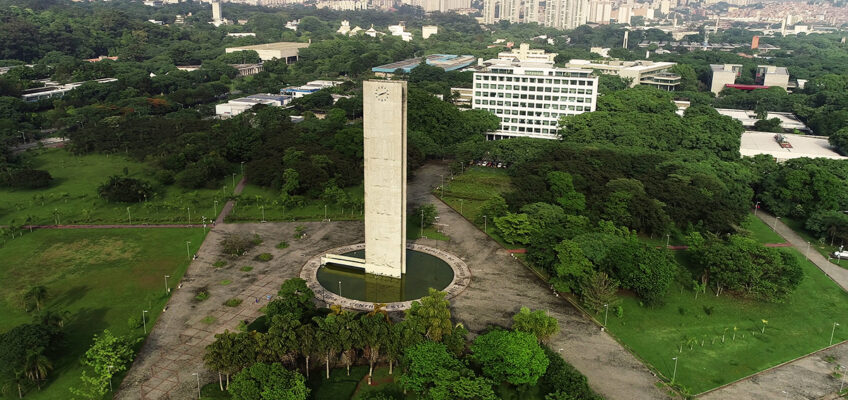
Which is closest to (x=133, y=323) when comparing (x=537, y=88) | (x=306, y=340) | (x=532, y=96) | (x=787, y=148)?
(x=306, y=340)

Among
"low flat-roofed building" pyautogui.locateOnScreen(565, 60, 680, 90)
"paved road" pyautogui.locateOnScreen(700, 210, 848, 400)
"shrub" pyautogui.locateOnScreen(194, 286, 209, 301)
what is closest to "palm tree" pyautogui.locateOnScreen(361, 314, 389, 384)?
"shrub" pyautogui.locateOnScreen(194, 286, 209, 301)

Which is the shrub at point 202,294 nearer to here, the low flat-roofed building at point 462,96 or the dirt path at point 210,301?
the dirt path at point 210,301

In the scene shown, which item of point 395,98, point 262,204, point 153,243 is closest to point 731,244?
point 395,98

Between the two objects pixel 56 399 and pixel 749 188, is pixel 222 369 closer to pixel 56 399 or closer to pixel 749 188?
pixel 56 399

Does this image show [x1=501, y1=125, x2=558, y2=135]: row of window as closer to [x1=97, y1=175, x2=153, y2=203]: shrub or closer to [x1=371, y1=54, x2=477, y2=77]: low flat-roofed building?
[x1=97, y1=175, x2=153, y2=203]: shrub

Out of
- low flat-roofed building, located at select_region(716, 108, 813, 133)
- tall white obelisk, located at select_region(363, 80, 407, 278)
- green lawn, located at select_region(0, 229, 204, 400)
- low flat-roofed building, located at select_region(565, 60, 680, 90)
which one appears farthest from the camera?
low flat-roofed building, located at select_region(565, 60, 680, 90)

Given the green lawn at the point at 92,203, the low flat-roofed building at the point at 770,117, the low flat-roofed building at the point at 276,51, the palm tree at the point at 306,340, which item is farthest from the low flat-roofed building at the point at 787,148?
the low flat-roofed building at the point at 276,51
